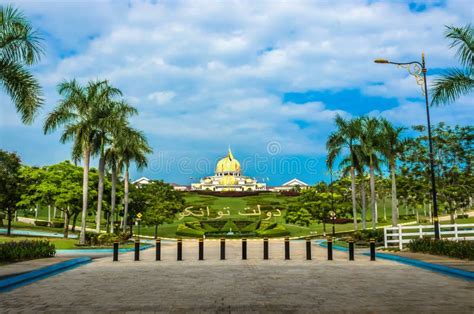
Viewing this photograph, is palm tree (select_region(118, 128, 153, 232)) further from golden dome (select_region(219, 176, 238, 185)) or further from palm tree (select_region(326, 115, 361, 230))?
golden dome (select_region(219, 176, 238, 185))

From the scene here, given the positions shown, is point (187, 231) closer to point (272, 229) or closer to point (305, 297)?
point (272, 229)

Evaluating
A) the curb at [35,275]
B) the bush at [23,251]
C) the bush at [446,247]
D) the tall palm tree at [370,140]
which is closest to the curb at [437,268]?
the bush at [446,247]

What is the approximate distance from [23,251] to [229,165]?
160423 millimetres

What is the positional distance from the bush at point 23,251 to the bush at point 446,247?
662 inches

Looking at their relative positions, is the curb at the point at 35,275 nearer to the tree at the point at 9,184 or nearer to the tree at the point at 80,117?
the tree at the point at 80,117

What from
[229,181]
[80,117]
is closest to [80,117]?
[80,117]

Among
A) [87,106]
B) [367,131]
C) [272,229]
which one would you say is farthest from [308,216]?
[87,106]

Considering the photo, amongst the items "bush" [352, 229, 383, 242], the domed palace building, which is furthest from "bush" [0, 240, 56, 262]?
the domed palace building

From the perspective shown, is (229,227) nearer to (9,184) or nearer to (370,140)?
(9,184)

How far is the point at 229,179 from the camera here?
16850 cm

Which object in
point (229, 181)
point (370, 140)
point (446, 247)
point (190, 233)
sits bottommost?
point (190, 233)

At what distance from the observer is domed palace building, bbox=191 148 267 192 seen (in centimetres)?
16889

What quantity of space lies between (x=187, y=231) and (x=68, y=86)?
93.7 feet

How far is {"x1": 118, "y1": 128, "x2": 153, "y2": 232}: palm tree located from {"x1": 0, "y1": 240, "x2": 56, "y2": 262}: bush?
14.8 meters
